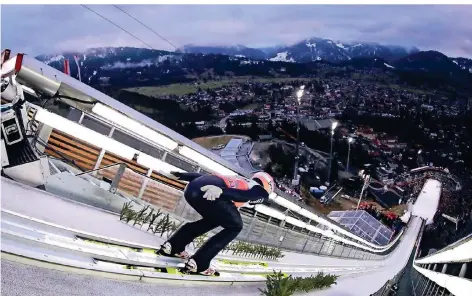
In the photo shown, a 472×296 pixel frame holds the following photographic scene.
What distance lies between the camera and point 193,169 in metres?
5.01

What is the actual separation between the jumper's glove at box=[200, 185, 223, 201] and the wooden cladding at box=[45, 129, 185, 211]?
1.03 metres

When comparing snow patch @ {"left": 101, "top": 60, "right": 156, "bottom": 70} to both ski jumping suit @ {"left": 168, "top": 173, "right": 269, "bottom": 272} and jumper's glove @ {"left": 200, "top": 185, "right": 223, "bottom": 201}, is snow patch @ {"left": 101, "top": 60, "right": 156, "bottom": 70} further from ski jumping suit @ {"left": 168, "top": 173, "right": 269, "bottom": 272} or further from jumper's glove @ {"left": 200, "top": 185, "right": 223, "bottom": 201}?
jumper's glove @ {"left": 200, "top": 185, "right": 223, "bottom": 201}

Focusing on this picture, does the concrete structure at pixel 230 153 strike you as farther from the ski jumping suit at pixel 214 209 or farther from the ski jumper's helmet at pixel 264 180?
the ski jumping suit at pixel 214 209

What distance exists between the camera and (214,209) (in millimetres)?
4020

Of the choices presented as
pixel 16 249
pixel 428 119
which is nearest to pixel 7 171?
pixel 16 249

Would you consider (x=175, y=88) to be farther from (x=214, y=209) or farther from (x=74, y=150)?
(x=214, y=209)

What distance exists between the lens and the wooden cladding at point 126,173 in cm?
484

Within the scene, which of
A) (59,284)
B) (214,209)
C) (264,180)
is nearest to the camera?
(59,284)

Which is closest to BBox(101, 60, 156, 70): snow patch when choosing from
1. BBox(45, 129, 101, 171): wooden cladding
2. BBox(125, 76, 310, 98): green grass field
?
BBox(125, 76, 310, 98): green grass field

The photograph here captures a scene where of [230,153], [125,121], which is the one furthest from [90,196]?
[230,153]

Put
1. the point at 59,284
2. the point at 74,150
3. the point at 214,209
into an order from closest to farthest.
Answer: the point at 59,284 < the point at 214,209 < the point at 74,150

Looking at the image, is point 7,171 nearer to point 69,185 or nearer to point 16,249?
point 69,185

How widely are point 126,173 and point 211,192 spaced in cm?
140

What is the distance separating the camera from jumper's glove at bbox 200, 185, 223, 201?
3.90 m
